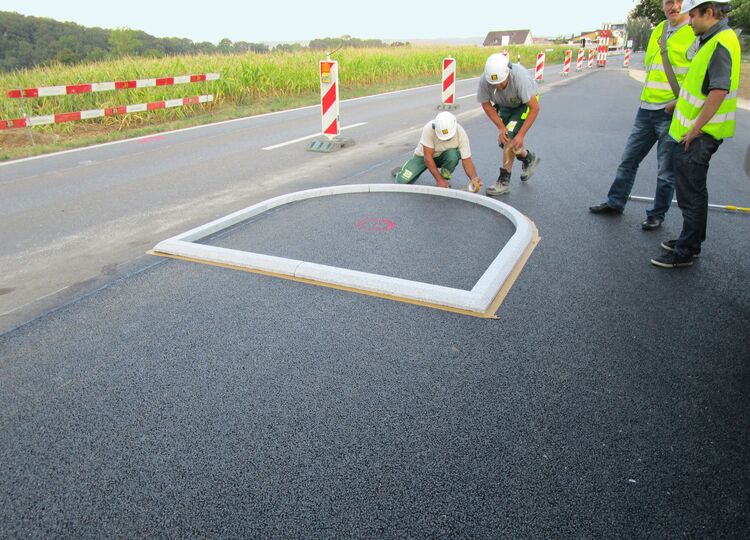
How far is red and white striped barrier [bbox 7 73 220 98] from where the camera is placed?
33.6ft

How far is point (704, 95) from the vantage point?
12.5 feet

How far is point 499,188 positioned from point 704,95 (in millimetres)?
2679

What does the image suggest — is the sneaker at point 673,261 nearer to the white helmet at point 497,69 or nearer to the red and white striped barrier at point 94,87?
the white helmet at point 497,69

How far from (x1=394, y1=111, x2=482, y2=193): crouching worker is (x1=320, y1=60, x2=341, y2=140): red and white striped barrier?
10.1 feet

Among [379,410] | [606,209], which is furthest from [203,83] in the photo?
[379,410]

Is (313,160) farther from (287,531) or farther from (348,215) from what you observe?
(287,531)

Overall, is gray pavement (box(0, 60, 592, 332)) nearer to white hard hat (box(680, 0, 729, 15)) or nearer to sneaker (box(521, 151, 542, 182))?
sneaker (box(521, 151, 542, 182))

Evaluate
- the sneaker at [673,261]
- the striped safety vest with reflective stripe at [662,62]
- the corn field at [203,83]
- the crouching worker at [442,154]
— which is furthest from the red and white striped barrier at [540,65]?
the sneaker at [673,261]

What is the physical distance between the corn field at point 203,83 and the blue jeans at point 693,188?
40.2 ft

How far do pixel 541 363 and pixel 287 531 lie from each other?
65.5 inches

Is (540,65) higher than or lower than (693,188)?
higher

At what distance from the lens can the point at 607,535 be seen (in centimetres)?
185

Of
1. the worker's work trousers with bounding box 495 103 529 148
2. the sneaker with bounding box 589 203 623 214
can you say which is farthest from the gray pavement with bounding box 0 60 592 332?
the sneaker with bounding box 589 203 623 214

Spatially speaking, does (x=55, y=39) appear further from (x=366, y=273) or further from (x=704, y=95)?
(x=704, y=95)
